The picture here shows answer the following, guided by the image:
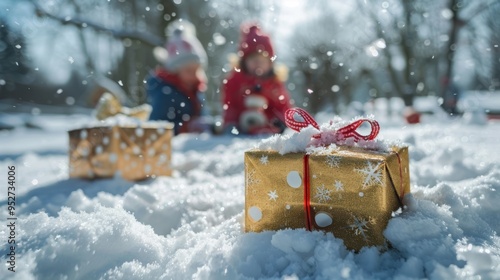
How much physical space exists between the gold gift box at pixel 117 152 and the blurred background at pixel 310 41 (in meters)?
1.84

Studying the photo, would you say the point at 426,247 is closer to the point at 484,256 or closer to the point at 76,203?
the point at 484,256

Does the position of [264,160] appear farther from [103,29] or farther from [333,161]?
[103,29]

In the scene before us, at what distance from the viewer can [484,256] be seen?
0.81 meters


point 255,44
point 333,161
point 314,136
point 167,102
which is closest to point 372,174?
point 333,161

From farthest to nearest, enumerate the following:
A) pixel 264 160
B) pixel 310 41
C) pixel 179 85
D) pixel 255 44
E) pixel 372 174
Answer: pixel 310 41
pixel 179 85
pixel 255 44
pixel 264 160
pixel 372 174

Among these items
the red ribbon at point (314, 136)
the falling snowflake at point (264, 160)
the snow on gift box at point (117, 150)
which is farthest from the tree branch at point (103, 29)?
the falling snowflake at point (264, 160)

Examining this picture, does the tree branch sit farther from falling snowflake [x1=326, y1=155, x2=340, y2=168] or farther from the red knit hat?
falling snowflake [x1=326, y1=155, x2=340, y2=168]

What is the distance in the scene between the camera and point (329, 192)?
92cm

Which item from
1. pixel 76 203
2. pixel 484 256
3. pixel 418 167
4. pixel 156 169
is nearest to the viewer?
pixel 484 256

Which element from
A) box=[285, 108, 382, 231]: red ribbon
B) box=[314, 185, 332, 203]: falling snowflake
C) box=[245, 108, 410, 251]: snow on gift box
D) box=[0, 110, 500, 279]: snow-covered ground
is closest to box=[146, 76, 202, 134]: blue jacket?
box=[0, 110, 500, 279]: snow-covered ground

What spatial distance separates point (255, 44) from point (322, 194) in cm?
324

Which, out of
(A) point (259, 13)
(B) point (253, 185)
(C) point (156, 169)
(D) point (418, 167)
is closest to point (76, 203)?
(C) point (156, 169)

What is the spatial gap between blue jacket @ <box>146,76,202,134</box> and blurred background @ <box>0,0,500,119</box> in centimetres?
51

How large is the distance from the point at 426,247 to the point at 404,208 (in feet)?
0.59
